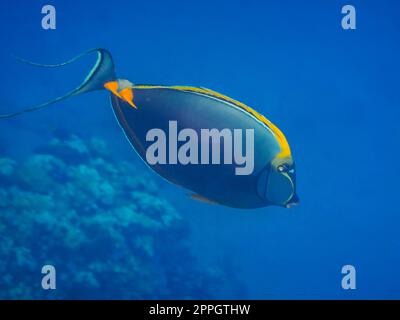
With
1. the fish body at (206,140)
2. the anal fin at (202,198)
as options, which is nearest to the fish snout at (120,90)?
the fish body at (206,140)

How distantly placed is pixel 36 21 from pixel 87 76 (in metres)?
0.56

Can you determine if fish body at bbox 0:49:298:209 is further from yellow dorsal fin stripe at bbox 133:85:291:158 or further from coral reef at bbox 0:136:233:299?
coral reef at bbox 0:136:233:299

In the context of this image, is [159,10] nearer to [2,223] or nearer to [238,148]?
[238,148]

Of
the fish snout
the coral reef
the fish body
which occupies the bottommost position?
the coral reef

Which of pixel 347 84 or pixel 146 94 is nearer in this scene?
pixel 146 94

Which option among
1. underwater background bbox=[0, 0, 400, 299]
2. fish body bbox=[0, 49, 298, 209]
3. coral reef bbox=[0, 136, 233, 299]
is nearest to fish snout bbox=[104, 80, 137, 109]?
fish body bbox=[0, 49, 298, 209]

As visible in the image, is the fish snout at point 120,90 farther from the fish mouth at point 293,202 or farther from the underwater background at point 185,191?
the fish mouth at point 293,202

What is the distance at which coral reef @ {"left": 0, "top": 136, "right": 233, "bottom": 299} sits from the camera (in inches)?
143

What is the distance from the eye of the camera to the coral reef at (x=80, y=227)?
3.64m

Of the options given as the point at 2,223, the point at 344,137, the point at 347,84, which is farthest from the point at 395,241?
the point at 2,223

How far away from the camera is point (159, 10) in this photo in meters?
3.65

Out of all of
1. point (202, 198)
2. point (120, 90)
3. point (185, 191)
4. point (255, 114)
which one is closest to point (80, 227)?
point (185, 191)

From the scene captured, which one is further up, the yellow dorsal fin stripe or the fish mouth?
the yellow dorsal fin stripe

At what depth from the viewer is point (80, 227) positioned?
3.66 m
